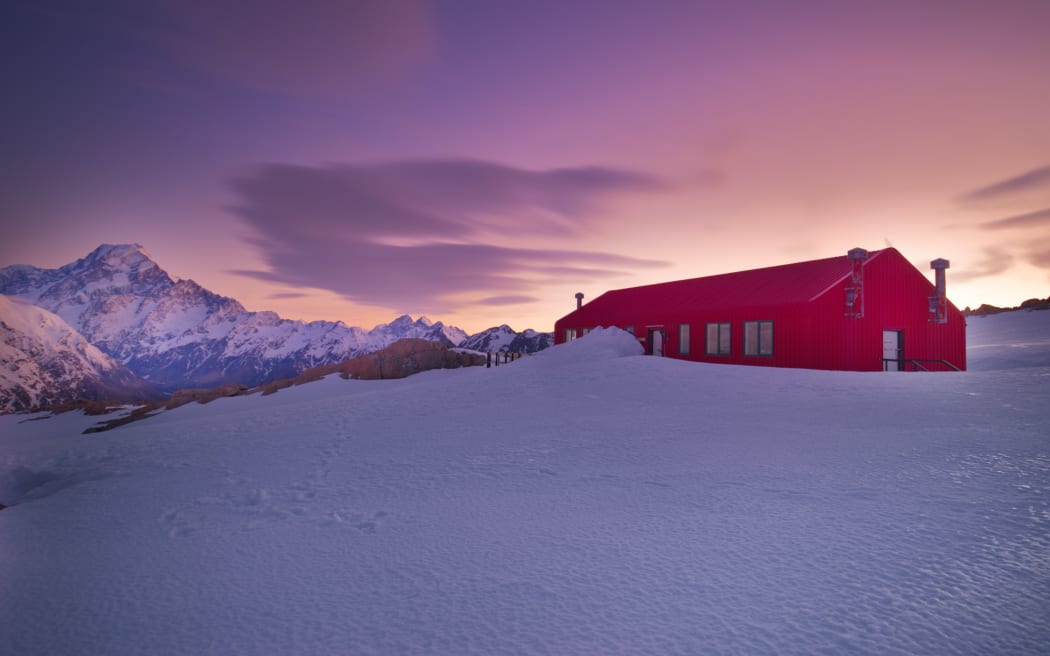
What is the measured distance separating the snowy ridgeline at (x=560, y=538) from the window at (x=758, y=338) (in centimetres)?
1344

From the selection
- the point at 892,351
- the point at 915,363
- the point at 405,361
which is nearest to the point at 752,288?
the point at 892,351

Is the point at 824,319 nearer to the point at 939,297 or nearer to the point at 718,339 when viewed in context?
the point at 718,339

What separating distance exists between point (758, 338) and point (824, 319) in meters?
3.22

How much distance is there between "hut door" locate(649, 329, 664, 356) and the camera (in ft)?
105

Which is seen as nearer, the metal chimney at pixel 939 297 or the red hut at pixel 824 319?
the red hut at pixel 824 319

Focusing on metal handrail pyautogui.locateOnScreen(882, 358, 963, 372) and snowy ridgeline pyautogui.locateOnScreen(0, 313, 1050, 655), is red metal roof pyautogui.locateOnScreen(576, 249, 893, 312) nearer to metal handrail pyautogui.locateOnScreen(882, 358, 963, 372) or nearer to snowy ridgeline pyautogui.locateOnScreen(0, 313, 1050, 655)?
metal handrail pyautogui.locateOnScreen(882, 358, 963, 372)

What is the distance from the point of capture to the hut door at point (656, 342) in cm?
3203

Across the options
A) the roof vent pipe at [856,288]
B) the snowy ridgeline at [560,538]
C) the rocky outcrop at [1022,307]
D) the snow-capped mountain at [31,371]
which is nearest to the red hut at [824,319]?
the roof vent pipe at [856,288]

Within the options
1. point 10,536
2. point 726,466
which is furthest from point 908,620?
point 10,536

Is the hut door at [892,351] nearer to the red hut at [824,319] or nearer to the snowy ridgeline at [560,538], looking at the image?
the red hut at [824,319]

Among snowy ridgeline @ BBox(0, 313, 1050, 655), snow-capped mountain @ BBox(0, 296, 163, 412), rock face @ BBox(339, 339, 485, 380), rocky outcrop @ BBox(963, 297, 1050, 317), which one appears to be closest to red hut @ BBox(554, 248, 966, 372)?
snowy ridgeline @ BBox(0, 313, 1050, 655)

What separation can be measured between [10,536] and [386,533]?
5761mm

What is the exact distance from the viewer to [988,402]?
1262 centimetres

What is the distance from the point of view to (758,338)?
26.9 meters
